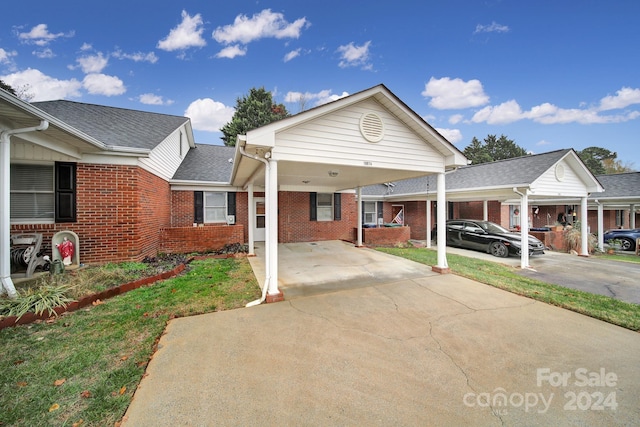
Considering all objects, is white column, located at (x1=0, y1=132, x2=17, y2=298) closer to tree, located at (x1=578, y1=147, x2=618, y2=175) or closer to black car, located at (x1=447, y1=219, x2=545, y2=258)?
black car, located at (x1=447, y1=219, x2=545, y2=258)

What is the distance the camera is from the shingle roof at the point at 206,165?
36.7ft

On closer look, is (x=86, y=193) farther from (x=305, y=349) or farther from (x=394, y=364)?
(x=394, y=364)

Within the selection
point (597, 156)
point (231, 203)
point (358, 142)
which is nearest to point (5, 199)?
point (358, 142)

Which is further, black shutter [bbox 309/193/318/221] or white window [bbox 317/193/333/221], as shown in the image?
white window [bbox 317/193/333/221]

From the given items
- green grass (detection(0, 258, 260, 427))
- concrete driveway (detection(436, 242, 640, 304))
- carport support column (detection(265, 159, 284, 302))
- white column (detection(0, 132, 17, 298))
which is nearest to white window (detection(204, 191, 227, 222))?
green grass (detection(0, 258, 260, 427))

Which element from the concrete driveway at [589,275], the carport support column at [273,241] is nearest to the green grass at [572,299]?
the concrete driveway at [589,275]

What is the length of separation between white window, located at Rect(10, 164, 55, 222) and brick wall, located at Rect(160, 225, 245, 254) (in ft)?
9.99

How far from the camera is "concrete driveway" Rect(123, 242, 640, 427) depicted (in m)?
2.06

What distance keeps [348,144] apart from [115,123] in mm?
8354

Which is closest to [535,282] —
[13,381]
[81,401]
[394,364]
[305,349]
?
[394,364]

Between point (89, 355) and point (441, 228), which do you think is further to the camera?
point (441, 228)

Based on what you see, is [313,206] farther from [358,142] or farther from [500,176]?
[500,176]

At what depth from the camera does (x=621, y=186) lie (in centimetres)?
1418

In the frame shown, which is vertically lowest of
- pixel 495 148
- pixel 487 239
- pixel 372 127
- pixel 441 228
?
pixel 487 239
